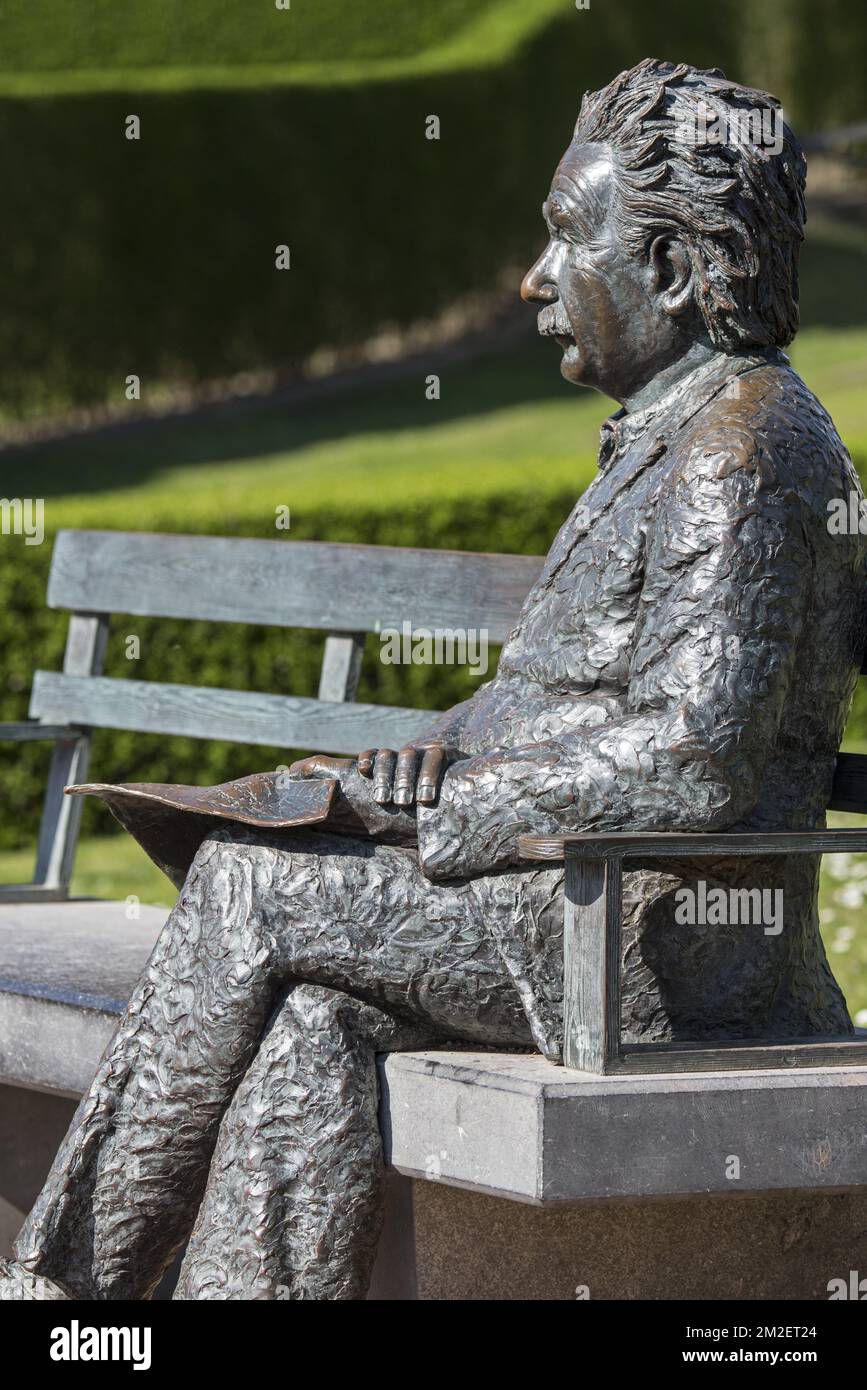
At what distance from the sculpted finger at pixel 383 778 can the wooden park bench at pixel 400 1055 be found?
291 millimetres

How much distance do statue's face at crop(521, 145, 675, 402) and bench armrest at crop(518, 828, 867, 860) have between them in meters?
0.76

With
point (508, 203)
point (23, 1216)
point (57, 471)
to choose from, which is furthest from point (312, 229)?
point (23, 1216)

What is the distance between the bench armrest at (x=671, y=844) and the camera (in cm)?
288

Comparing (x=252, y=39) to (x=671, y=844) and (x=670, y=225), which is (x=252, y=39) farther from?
(x=671, y=844)

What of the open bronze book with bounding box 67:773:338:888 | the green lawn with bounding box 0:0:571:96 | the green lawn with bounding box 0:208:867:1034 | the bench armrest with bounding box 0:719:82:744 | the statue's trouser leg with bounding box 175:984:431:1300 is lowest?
the statue's trouser leg with bounding box 175:984:431:1300

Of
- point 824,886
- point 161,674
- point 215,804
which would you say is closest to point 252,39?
point 161,674

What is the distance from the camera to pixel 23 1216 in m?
4.39

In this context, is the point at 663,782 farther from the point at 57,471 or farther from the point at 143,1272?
the point at 57,471

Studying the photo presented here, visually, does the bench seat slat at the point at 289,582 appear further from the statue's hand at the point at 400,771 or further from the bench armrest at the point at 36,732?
the statue's hand at the point at 400,771

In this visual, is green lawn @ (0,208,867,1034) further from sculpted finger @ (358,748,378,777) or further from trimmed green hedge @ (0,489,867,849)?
sculpted finger @ (358,748,378,777)

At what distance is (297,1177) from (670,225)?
1484 mm

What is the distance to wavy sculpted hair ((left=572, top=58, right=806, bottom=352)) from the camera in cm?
311

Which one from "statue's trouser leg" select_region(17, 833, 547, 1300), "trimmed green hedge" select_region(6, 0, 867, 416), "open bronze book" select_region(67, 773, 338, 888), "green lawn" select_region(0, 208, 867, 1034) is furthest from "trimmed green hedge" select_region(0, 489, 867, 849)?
"trimmed green hedge" select_region(6, 0, 867, 416)

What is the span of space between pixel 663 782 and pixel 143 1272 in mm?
1123
